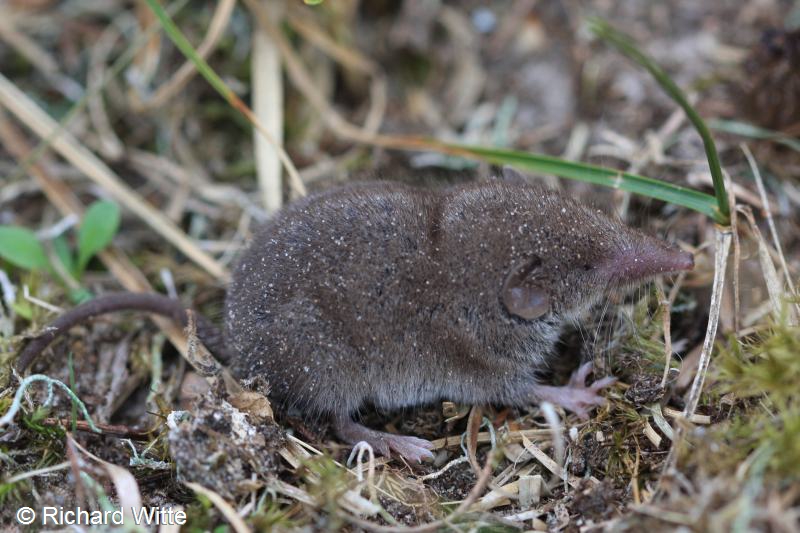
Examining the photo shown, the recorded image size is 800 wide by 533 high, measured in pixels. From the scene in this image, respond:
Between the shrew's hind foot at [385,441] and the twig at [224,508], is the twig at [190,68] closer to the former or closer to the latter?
the shrew's hind foot at [385,441]

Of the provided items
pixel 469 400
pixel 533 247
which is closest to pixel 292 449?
pixel 469 400

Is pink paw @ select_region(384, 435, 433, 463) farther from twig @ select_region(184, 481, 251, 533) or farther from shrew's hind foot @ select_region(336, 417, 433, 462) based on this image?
twig @ select_region(184, 481, 251, 533)

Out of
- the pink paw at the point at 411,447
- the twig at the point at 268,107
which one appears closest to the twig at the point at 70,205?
the twig at the point at 268,107

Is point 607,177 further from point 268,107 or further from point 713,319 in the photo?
point 268,107

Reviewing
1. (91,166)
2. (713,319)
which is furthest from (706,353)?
(91,166)

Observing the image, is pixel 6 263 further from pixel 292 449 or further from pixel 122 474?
pixel 292 449

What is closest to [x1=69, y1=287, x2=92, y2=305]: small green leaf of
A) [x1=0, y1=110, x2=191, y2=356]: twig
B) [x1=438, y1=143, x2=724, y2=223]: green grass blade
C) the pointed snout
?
[x1=0, y1=110, x2=191, y2=356]: twig
